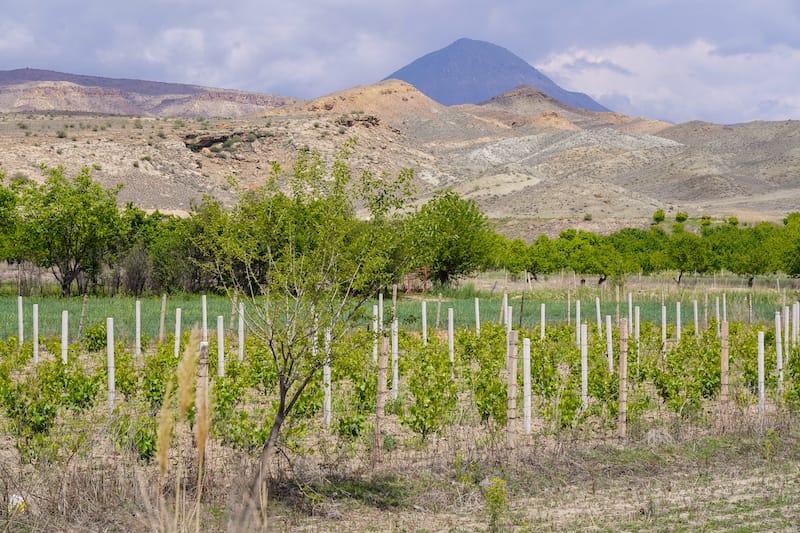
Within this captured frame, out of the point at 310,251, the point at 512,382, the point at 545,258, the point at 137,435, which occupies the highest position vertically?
the point at 545,258

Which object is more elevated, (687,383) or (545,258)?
(545,258)

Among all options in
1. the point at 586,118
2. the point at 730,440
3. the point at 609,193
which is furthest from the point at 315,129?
A: the point at 586,118

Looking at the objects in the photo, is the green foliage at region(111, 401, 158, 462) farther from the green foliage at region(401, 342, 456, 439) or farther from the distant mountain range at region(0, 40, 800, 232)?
the distant mountain range at region(0, 40, 800, 232)

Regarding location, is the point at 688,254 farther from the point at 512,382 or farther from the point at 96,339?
the point at 512,382

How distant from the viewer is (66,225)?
1310 inches

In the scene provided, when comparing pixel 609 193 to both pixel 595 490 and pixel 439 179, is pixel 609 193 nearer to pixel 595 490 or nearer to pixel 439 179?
pixel 439 179

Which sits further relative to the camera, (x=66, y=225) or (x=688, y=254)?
(x=688, y=254)

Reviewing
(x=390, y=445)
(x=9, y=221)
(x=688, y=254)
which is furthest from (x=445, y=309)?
(x=688, y=254)

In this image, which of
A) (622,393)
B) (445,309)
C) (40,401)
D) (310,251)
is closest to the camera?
(310,251)

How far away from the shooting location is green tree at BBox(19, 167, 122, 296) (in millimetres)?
33219

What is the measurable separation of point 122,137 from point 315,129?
21400mm

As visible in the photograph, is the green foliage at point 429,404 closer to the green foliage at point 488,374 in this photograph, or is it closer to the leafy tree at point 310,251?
the green foliage at point 488,374

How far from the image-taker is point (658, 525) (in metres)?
7.11

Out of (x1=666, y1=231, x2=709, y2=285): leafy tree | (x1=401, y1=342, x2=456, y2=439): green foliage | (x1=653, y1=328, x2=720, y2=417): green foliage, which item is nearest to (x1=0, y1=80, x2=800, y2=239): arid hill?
(x1=666, y1=231, x2=709, y2=285): leafy tree
